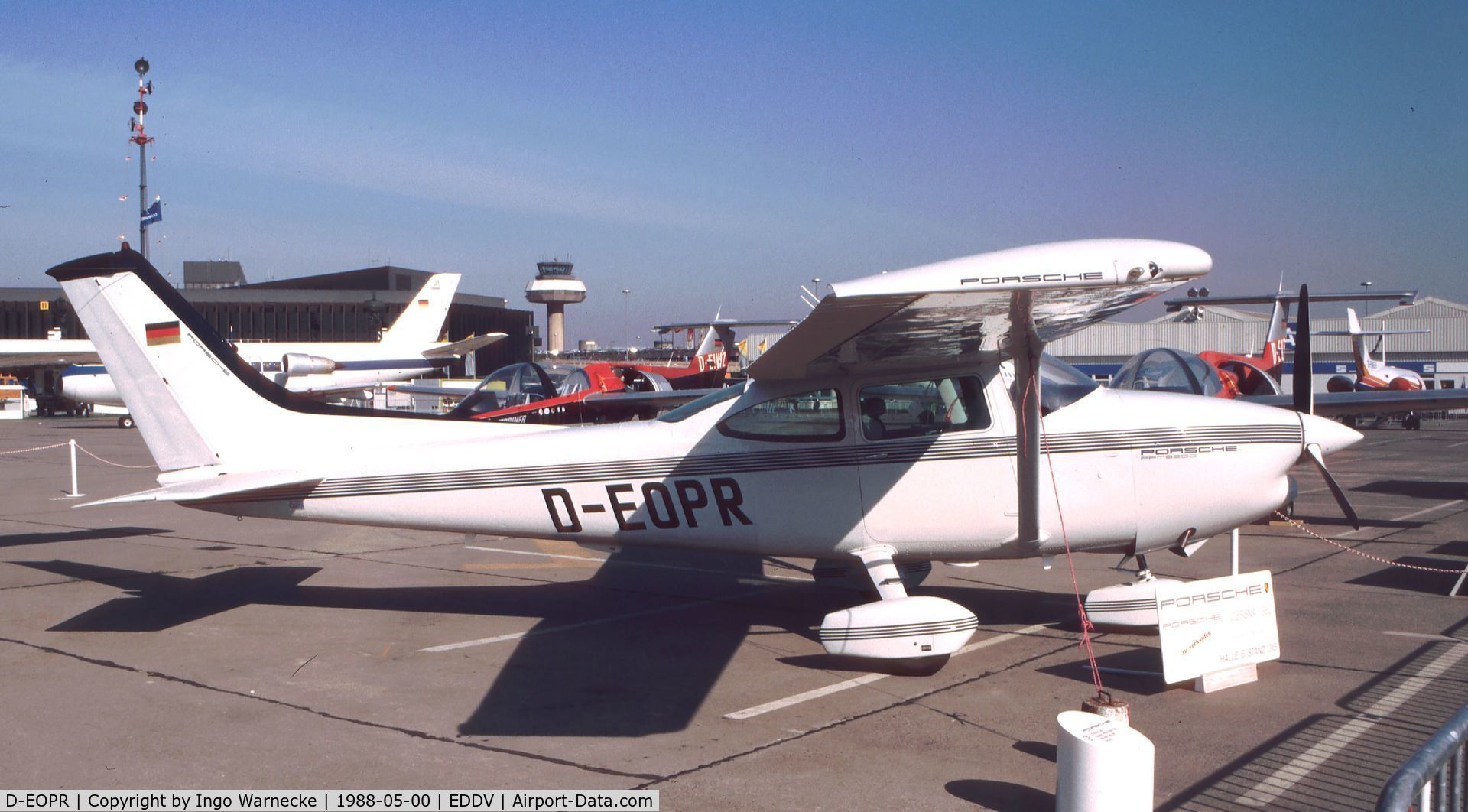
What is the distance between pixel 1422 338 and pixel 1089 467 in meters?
78.0

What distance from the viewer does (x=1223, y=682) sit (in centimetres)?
637

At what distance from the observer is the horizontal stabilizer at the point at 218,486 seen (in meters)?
7.12

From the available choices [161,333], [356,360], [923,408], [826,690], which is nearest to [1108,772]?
[826,690]

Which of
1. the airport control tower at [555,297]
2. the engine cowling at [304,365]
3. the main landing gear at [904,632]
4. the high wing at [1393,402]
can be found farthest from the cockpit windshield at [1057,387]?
the airport control tower at [555,297]

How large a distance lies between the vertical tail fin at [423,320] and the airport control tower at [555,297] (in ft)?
317

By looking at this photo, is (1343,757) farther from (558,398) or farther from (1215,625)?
(558,398)

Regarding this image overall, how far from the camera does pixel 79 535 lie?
12727 mm

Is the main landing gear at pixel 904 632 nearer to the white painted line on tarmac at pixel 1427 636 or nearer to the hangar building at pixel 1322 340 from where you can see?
the white painted line on tarmac at pixel 1427 636

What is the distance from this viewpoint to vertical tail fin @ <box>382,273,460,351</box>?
1852 inches

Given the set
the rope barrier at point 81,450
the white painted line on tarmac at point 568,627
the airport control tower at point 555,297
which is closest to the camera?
the white painted line on tarmac at point 568,627

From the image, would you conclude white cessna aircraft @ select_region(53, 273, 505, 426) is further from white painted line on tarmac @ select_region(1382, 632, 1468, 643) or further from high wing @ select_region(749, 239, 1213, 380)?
white painted line on tarmac @ select_region(1382, 632, 1468, 643)

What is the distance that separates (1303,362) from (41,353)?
36.3 meters

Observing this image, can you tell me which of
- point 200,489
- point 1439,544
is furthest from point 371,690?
point 1439,544

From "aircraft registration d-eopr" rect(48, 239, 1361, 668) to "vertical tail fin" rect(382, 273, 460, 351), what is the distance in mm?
40386
